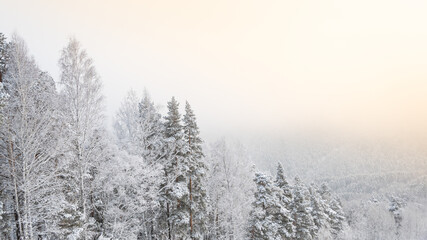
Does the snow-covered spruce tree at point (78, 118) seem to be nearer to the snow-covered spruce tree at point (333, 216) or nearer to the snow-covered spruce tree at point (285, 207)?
Answer: the snow-covered spruce tree at point (285, 207)

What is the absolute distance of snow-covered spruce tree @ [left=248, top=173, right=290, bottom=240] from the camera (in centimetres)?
2270

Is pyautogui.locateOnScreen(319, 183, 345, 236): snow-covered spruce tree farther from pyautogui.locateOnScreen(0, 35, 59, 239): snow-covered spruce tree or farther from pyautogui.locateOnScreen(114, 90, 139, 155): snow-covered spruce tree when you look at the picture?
pyautogui.locateOnScreen(0, 35, 59, 239): snow-covered spruce tree

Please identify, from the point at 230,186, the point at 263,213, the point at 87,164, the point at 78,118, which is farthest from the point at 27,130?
the point at 263,213

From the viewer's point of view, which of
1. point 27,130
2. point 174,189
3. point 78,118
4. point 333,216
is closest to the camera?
point 27,130

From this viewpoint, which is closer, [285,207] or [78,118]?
[78,118]

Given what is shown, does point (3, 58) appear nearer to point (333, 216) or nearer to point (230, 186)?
point (230, 186)

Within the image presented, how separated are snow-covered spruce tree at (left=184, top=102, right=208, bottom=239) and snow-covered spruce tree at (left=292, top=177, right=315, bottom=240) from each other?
14.9 metres

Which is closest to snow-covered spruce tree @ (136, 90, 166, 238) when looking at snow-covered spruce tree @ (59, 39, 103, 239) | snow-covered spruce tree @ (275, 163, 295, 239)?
snow-covered spruce tree @ (59, 39, 103, 239)

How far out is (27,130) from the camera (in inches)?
454

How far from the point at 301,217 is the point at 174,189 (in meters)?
20.0

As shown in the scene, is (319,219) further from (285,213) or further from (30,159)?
(30,159)

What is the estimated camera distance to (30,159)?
11.8 metres

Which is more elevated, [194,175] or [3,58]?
[3,58]

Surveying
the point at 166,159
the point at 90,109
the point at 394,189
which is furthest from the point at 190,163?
the point at 394,189
